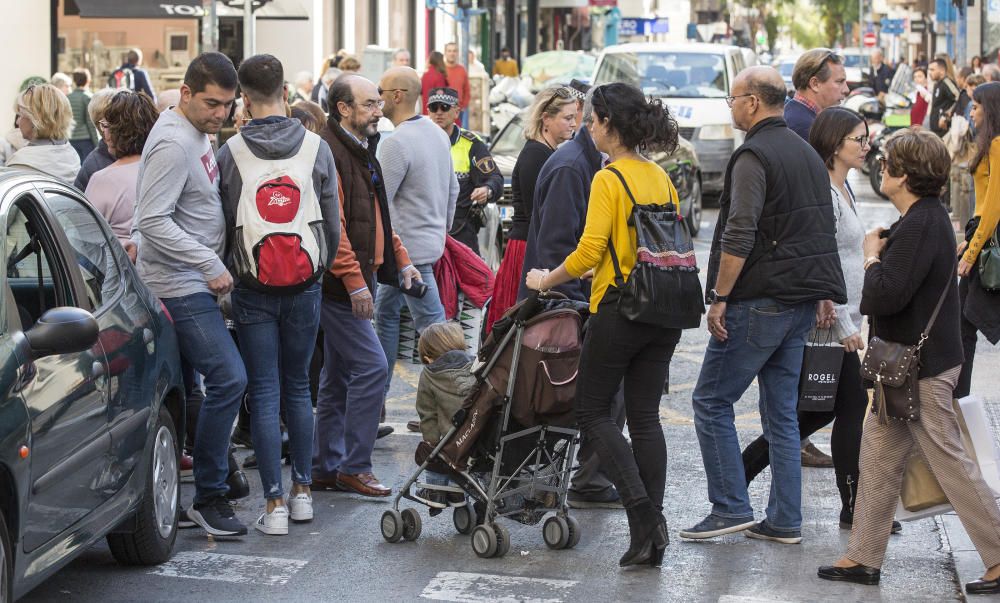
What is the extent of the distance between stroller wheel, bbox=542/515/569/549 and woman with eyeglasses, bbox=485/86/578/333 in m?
1.51

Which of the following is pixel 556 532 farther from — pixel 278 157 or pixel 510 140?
pixel 510 140

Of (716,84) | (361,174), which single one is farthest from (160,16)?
(361,174)

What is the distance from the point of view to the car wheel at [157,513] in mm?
5855

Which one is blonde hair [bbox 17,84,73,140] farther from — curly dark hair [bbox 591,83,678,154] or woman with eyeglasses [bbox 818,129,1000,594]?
woman with eyeglasses [bbox 818,129,1000,594]

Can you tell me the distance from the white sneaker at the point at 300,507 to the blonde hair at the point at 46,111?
10.1 ft

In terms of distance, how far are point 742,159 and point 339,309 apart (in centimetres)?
203

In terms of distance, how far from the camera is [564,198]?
22.5ft

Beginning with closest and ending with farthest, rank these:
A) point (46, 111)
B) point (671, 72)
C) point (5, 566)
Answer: point (5, 566)
point (46, 111)
point (671, 72)

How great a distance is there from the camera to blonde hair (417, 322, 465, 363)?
21.7 feet

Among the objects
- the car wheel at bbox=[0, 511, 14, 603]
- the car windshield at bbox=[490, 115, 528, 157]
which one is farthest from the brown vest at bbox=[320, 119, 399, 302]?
the car windshield at bbox=[490, 115, 528, 157]

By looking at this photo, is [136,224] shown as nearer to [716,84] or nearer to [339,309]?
[339,309]

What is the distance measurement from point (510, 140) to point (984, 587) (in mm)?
11998

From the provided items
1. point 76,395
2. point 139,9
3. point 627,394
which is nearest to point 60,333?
point 76,395

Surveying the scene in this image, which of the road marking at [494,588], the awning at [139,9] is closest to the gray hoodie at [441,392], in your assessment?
the road marking at [494,588]
